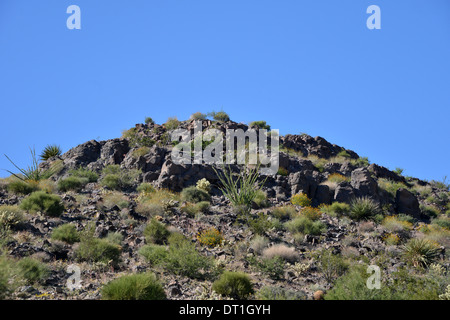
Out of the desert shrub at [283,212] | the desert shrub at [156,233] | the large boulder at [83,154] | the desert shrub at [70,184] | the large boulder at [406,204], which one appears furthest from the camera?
the large boulder at [83,154]

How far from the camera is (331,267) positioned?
11414 millimetres

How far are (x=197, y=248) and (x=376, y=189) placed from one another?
11716mm

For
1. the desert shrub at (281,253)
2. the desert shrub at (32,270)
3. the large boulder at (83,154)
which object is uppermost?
the large boulder at (83,154)

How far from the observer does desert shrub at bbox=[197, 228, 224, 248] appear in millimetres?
13695

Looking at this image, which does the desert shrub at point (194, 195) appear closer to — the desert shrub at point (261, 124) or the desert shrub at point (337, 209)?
the desert shrub at point (337, 209)

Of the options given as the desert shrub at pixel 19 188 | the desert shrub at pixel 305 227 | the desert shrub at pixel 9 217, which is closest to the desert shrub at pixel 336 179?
the desert shrub at pixel 305 227

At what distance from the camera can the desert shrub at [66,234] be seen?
12.4 m

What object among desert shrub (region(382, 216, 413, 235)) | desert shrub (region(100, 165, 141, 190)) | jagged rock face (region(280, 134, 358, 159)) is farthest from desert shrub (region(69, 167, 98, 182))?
jagged rock face (region(280, 134, 358, 159))

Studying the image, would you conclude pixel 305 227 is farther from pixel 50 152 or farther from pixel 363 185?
pixel 50 152

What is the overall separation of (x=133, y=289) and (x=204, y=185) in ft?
40.2

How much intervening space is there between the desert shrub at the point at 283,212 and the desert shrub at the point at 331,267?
17.7 ft

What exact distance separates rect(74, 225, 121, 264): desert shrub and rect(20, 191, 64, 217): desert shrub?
386 cm

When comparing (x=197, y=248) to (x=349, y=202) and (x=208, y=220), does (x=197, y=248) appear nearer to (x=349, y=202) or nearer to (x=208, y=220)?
(x=208, y=220)
